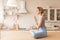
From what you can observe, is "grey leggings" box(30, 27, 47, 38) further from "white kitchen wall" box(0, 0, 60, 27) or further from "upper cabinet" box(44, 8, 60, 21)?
"white kitchen wall" box(0, 0, 60, 27)

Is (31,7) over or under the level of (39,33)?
over

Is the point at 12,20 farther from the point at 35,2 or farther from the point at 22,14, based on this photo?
the point at 35,2

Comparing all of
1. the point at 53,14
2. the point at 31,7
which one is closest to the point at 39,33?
the point at 53,14

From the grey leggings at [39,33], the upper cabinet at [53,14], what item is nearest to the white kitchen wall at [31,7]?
the upper cabinet at [53,14]

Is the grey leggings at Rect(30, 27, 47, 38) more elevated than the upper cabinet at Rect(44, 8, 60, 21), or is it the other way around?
the upper cabinet at Rect(44, 8, 60, 21)

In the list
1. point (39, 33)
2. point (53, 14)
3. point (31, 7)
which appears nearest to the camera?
point (39, 33)

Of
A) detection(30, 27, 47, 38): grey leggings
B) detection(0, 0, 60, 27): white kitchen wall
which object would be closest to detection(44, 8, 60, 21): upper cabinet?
detection(0, 0, 60, 27): white kitchen wall

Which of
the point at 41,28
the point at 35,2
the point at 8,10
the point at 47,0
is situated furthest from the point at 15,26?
the point at 41,28

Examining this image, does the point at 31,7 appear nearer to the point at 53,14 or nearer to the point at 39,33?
the point at 53,14

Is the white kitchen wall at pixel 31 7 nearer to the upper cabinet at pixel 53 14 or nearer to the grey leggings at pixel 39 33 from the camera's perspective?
the upper cabinet at pixel 53 14

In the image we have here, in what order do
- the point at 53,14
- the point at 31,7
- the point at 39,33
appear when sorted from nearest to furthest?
the point at 39,33
the point at 53,14
the point at 31,7

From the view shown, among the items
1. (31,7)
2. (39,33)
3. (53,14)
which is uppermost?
(31,7)

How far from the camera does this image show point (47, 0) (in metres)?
5.11

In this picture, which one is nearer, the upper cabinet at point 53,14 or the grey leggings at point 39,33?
the grey leggings at point 39,33
